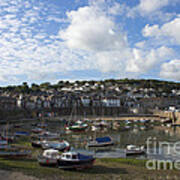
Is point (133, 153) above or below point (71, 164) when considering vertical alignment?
below

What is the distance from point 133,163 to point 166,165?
117 inches

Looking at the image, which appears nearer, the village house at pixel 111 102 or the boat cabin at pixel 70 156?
the boat cabin at pixel 70 156

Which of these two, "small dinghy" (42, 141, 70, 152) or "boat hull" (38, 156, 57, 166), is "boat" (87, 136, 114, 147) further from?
"boat hull" (38, 156, 57, 166)

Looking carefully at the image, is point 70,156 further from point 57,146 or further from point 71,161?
point 57,146

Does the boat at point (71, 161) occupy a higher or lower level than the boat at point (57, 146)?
higher

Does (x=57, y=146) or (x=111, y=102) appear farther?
(x=111, y=102)

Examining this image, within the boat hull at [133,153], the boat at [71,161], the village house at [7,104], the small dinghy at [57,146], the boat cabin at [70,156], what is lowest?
the boat hull at [133,153]

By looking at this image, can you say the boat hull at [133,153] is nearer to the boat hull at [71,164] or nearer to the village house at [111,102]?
the boat hull at [71,164]

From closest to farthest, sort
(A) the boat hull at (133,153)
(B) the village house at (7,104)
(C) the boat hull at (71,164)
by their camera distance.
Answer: (C) the boat hull at (71,164)
(A) the boat hull at (133,153)
(B) the village house at (7,104)

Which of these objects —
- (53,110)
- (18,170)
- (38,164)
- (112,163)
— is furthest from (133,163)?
(53,110)

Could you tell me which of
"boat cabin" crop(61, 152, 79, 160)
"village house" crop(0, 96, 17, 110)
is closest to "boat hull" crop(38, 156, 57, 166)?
"boat cabin" crop(61, 152, 79, 160)

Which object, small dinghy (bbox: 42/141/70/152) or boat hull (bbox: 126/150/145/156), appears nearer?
boat hull (bbox: 126/150/145/156)

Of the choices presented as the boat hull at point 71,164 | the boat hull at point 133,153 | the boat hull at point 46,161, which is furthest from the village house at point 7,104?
the boat hull at point 71,164

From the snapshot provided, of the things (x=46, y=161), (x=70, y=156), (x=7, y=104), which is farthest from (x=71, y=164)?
(x=7, y=104)
